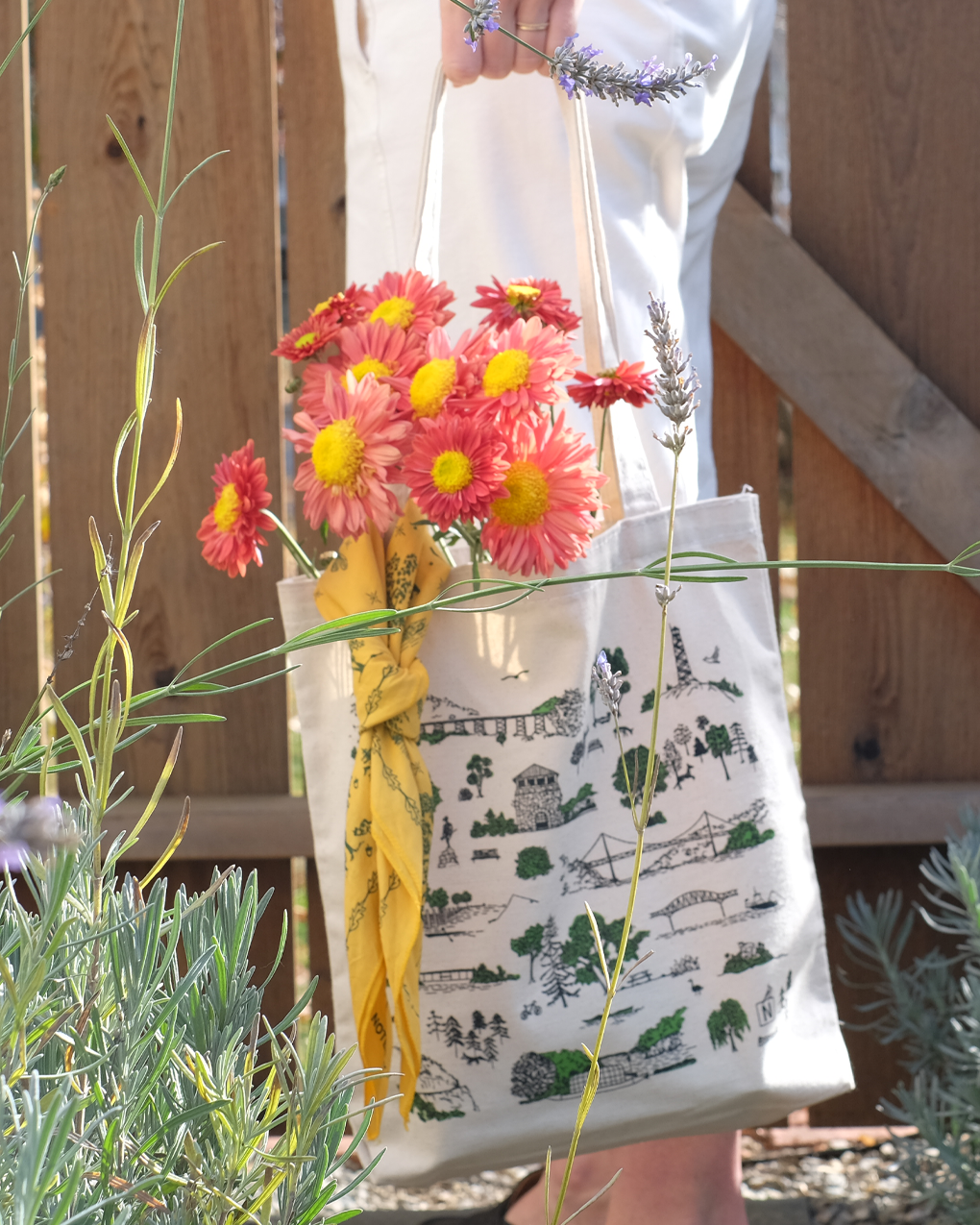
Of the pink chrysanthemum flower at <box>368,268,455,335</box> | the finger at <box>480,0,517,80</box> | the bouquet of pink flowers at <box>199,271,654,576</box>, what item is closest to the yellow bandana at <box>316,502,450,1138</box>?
the bouquet of pink flowers at <box>199,271,654,576</box>

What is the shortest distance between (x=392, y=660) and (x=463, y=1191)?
1072 mm

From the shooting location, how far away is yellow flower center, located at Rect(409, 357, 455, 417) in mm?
763

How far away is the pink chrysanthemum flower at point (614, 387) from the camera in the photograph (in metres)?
0.82

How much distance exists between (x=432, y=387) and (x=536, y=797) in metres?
0.36

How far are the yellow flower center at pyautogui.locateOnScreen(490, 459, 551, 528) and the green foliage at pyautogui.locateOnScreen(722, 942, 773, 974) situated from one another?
19.4 inches

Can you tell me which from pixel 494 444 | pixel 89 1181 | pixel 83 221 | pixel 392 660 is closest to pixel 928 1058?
pixel 392 660

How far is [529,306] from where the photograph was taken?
88cm

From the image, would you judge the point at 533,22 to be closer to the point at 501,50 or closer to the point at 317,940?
the point at 501,50

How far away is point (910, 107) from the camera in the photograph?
1.57 meters

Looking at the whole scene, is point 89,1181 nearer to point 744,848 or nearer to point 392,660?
point 392,660

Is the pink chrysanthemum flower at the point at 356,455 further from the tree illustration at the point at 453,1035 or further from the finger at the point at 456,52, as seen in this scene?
the tree illustration at the point at 453,1035

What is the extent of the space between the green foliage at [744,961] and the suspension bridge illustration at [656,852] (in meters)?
0.09

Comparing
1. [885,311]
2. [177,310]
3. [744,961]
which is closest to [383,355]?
[744,961]

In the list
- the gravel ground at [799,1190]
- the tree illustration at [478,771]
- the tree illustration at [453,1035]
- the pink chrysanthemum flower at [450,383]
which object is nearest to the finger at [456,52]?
the pink chrysanthemum flower at [450,383]
